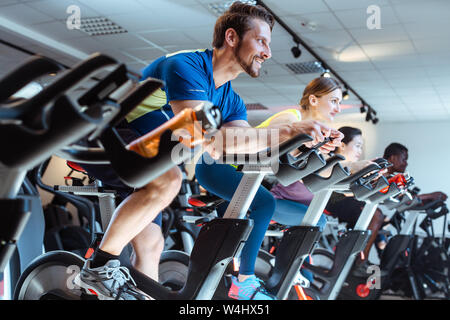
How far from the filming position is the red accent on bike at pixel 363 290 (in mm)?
3830

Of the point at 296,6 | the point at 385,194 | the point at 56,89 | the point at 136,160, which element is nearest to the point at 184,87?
the point at 136,160

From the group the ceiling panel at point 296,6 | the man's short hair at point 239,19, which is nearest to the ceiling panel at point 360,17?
the ceiling panel at point 296,6

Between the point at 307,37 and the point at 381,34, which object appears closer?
the point at 381,34

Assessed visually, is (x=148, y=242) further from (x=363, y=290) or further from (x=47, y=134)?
(x=363, y=290)

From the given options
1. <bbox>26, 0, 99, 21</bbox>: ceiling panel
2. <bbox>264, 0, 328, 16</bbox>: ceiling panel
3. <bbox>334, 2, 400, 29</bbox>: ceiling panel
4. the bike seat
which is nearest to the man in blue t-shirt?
the bike seat

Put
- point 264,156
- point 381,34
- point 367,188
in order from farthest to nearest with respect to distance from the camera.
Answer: point 381,34
point 367,188
point 264,156

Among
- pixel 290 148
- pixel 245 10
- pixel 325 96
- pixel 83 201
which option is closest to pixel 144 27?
pixel 83 201

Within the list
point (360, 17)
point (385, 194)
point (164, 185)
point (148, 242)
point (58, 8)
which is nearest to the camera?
point (164, 185)

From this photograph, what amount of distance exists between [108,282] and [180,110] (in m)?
0.61

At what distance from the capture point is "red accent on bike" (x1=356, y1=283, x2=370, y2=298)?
12.6 feet

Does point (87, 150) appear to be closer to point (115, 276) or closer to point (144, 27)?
point (115, 276)

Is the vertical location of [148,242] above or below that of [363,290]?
above

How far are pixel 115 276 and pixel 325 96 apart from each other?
1.88m

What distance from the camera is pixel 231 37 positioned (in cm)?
201
